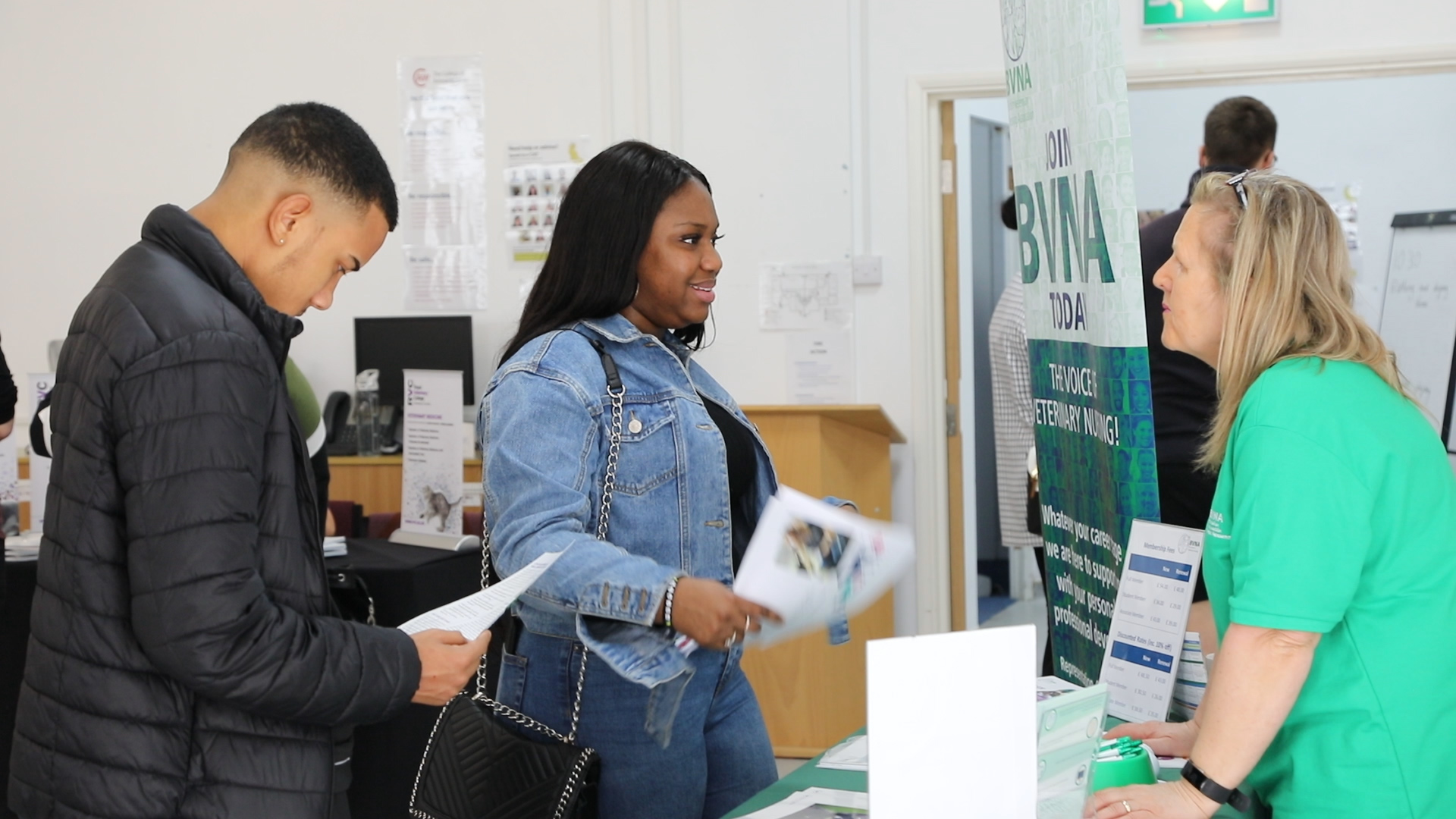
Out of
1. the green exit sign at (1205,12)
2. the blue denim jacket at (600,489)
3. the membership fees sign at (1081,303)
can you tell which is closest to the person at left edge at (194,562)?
the blue denim jacket at (600,489)

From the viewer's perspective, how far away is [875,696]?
3.92 ft

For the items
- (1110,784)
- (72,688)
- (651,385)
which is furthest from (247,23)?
(1110,784)

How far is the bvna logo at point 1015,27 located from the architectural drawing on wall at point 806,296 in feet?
6.96

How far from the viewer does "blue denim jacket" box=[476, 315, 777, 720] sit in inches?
70.0

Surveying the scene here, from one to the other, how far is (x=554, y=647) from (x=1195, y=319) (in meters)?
1.02

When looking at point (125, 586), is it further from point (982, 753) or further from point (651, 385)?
point (982, 753)

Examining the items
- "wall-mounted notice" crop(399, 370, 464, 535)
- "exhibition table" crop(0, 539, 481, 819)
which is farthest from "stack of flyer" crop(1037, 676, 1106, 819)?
"wall-mounted notice" crop(399, 370, 464, 535)

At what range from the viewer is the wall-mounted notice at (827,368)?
5.11 m

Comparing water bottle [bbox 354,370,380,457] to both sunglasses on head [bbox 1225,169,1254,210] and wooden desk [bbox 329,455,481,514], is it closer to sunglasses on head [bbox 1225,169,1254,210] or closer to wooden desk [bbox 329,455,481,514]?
wooden desk [bbox 329,455,481,514]

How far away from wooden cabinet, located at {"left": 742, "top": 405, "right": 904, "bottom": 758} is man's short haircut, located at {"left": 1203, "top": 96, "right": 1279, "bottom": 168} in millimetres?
1358

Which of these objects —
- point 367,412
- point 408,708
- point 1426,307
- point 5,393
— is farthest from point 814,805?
point 1426,307

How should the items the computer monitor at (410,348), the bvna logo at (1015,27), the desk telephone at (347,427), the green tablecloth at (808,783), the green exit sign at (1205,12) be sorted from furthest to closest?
1. the computer monitor at (410,348)
2. the desk telephone at (347,427)
3. the green exit sign at (1205,12)
4. the bvna logo at (1015,27)
5. the green tablecloth at (808,783)

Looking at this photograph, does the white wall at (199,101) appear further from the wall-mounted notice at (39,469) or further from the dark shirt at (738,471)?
the dark shirt at (738,471)

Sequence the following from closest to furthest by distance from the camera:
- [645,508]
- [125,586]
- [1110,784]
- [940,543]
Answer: [125,586] < [1110,784] < [645,508] < [940,543]
